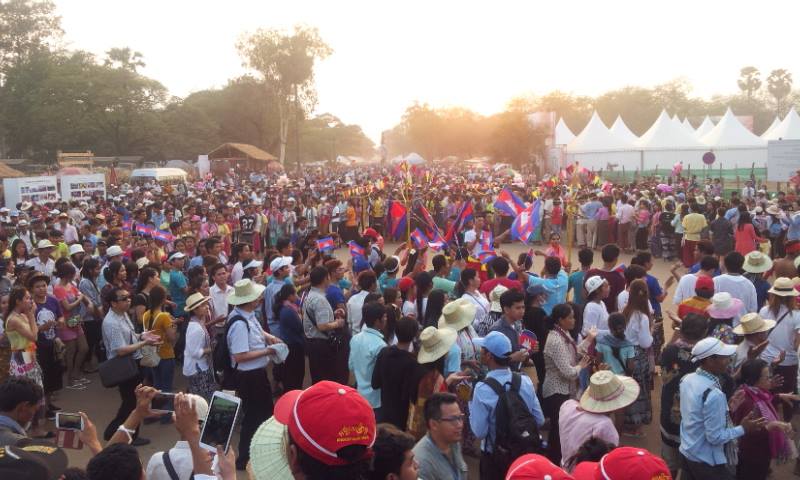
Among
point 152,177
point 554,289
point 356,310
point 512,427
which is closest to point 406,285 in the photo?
point 356,310

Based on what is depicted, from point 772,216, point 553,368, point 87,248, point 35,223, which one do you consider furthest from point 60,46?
point 553,368

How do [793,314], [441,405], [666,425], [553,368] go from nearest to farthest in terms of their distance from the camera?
1. [441,405]
2. [666,425]
3. [553,368]
4. [793,314]

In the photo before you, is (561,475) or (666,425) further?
(666,425)

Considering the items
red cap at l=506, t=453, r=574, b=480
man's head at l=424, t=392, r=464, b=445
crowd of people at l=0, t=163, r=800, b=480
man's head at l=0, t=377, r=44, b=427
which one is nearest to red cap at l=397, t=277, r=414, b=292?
crowd of people at l=0, t=163, r=800, b=480

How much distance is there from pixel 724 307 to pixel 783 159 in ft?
59.3

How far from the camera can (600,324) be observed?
5863 mm

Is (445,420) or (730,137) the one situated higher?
(730,137)

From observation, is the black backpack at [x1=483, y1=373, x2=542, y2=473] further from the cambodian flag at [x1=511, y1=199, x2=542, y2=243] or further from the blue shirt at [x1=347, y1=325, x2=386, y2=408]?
the cambodian flag at [x1=511, y1=199, x2=542, y2=243]

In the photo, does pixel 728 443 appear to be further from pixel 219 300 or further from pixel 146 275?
pixel 146 275

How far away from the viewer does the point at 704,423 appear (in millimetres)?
3930

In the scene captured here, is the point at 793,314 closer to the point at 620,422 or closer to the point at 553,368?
the point at 620,422

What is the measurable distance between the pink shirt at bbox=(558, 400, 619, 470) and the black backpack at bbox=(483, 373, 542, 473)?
0.17 meters

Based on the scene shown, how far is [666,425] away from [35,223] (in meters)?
12.4

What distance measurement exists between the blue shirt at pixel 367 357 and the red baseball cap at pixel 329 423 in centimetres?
269
